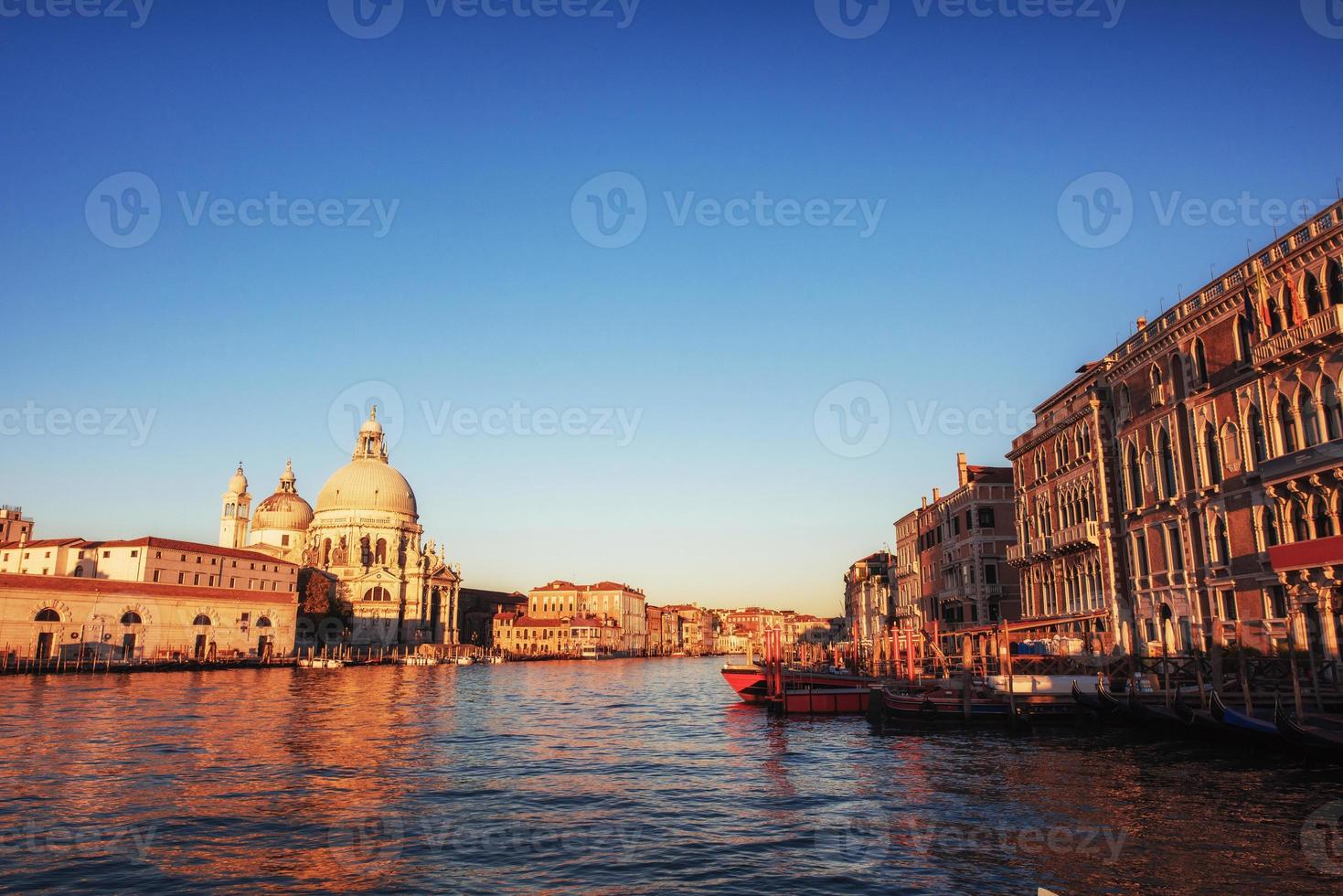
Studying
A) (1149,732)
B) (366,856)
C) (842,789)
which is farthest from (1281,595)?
(366,856)

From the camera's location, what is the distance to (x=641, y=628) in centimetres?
15462

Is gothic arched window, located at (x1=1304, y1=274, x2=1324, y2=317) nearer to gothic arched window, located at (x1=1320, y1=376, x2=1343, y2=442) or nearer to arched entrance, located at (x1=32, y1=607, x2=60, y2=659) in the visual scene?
gothic arched window, located at (x1=1320, y1=376, x2=1343, y2=442)

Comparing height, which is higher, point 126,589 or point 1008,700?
point 126,589

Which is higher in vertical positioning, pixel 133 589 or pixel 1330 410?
pixel 1330 410

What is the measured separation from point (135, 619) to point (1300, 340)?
7127cm

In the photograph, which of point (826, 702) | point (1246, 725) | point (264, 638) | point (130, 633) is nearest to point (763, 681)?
point (826, 702)

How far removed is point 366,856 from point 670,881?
173 inches

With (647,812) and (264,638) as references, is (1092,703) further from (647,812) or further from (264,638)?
(264,638)

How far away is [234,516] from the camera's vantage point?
394 ft

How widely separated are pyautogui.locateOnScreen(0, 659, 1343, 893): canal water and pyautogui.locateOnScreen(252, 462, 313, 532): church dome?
98.5 meters

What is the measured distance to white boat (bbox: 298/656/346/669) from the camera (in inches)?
3227

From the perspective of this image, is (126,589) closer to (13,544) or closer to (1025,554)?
(13,544)

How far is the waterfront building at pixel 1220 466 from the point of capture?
2238 centimetres

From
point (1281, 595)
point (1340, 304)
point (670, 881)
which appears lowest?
point (670, 881)
